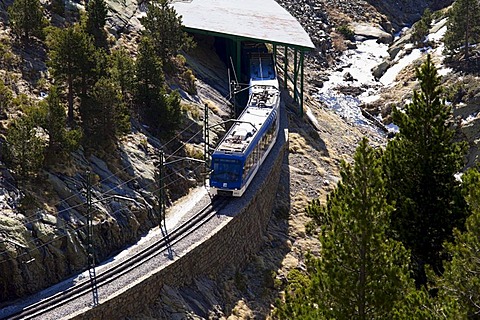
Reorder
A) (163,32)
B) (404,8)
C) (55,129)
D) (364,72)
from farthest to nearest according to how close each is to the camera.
Result: (404,8), (364,72), (163,32), (55,129)

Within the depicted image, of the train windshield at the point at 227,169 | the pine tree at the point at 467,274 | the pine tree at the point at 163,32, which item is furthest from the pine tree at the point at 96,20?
the pine tree at the point at 467,274

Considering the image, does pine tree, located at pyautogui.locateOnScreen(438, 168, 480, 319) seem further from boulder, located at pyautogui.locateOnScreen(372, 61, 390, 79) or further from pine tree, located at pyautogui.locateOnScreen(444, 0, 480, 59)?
boulder, located at pyautogui.locateOnScreen(372, 61, 390, 79)

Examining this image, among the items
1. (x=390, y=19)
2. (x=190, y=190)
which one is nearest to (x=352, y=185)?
(x=190, y=190)

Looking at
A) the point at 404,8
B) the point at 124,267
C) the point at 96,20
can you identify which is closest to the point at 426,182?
the point at 124,267

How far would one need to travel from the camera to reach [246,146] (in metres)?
40.2

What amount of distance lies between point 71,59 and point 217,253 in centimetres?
1381

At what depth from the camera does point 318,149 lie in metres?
54.3

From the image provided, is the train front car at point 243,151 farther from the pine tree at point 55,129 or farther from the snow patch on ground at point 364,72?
the snow patch on ground at point 364,72

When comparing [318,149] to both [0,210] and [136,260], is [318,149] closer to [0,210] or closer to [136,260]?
[136,260]

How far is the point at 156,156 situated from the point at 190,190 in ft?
9.80

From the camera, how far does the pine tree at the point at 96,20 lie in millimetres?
49844

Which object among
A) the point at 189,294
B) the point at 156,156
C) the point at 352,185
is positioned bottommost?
the point at 189,294

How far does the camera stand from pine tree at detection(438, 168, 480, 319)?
19047mm

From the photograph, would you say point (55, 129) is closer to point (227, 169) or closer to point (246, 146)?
point (227, 169)
